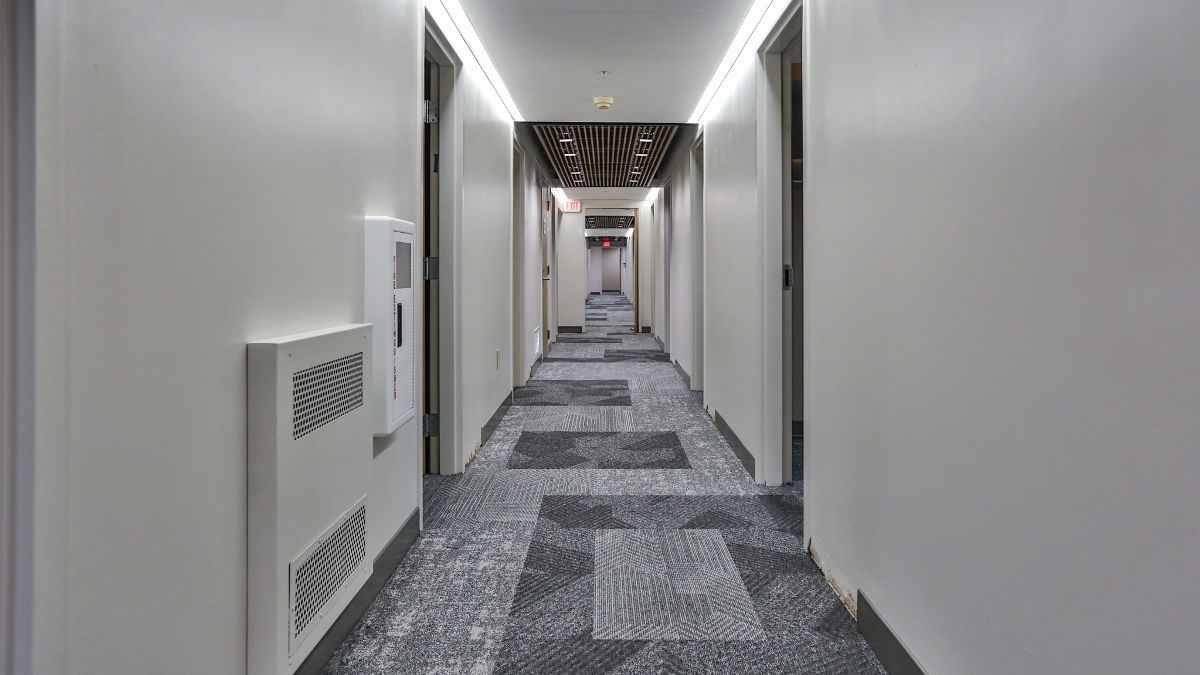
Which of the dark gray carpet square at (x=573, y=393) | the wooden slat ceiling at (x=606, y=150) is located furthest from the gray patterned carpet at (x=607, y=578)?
the wooden slat ceiling at (x=606, y=150)

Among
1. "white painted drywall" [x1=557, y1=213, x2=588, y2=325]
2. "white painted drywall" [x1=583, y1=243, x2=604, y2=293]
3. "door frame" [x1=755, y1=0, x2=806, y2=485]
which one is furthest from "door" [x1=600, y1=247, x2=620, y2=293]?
"door frame" [x1=755, y1=0, x2=806, y2=485]

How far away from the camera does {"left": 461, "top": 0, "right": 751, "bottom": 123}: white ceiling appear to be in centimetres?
273

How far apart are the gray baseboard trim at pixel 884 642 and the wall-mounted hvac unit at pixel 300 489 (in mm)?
1195

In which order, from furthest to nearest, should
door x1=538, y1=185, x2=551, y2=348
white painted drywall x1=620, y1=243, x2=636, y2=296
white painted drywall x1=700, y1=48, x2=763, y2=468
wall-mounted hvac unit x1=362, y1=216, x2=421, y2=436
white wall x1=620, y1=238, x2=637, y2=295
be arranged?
1. white painted drywall x1=620, y1=243, x2=636, y2=296
2. white wall x1=620, y1=238, x2=637, y2=295
3. door x1=538, y1=185, x2=551, y2=348
4. white painted drywall x1=700, y1=48, x2=763, y2=468
5. wall-mounted hvac unit x1=362, y1=216, x2=421, y2=436

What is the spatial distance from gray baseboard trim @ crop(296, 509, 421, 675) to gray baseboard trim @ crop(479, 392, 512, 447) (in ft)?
4.43

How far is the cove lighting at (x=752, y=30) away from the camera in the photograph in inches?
104

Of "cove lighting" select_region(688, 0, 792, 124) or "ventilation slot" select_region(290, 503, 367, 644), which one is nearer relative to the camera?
"ventilation slot" select_region(290, 503, 367, 644)

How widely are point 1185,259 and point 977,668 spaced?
76 cm

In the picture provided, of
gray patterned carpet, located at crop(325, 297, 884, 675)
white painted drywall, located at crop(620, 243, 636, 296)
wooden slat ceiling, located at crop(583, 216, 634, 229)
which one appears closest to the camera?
gray patterned carpet, located at crop(325, 297, 884, 675)

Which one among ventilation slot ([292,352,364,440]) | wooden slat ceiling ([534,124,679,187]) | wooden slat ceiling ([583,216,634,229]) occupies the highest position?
wooden slat ceiling ([583,216,634,229])

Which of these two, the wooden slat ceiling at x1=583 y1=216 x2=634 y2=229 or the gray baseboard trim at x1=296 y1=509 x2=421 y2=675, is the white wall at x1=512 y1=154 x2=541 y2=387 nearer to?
the gray baseboard trim at x1=296 y1=509 x2=421 y2=675

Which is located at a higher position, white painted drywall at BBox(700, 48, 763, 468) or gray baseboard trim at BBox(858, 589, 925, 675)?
white painted drywall at BBox(700, 48, 763, 468)

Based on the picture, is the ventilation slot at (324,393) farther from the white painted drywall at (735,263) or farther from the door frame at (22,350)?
the white painted drywall at (735,263)

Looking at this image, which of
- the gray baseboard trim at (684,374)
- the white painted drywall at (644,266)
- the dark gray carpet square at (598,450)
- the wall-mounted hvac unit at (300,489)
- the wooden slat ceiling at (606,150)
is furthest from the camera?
the white painted drywall at (644,266)
